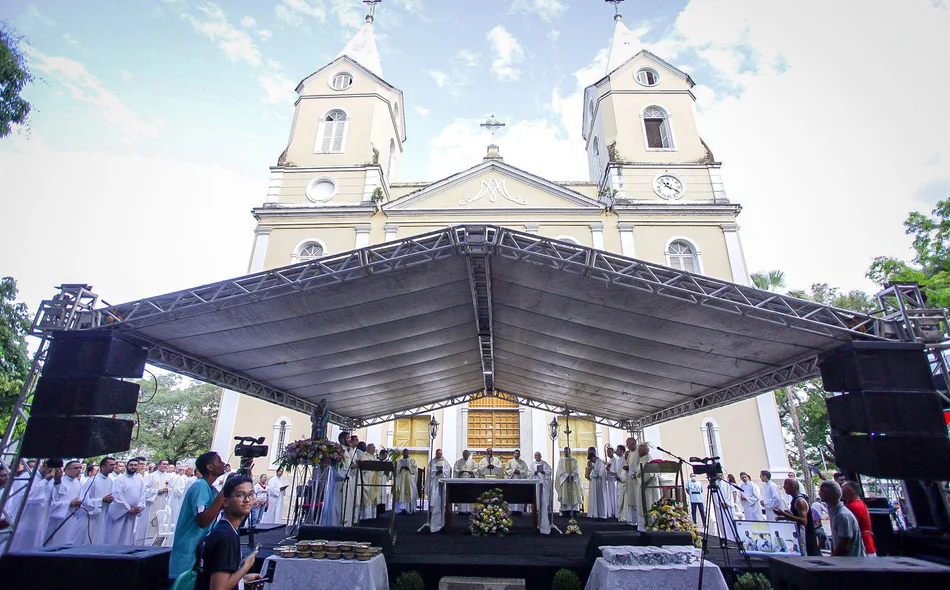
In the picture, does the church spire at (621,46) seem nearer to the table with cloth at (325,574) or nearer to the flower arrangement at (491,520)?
the flower arrangement at (491,520)

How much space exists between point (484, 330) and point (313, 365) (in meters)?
3.97

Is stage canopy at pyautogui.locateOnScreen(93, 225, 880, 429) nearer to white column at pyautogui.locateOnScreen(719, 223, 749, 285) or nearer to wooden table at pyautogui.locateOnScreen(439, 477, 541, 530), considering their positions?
wooden table at pyautogui.locateOnScreen(439, 477, 541, 530)

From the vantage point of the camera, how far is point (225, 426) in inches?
617

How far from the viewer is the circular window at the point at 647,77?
21297 mm

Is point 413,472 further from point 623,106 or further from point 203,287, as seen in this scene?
point 623,106

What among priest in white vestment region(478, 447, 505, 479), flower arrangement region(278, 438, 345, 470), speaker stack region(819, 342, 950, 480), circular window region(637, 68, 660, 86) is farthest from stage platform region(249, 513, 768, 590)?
circular window region(637, 68, 660, 86)

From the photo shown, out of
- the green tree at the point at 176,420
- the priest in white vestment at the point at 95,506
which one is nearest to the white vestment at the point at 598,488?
the priest in white vestment at the point at 95,506

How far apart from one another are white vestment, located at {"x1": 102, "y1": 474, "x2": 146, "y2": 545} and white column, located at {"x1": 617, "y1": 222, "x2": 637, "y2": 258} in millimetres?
15820

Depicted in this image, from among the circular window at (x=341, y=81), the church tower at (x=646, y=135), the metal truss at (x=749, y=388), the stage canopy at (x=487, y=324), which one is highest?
the circular window at (x=341, y=81)

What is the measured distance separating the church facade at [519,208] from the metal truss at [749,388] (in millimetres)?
3668

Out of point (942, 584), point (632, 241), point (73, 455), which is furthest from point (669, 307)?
point (632, 241)

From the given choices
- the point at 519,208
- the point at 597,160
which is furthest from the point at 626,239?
the point at 597,160

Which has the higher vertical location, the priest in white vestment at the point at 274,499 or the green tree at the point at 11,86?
the green tree at the point at 11,86

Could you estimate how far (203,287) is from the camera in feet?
22.2
